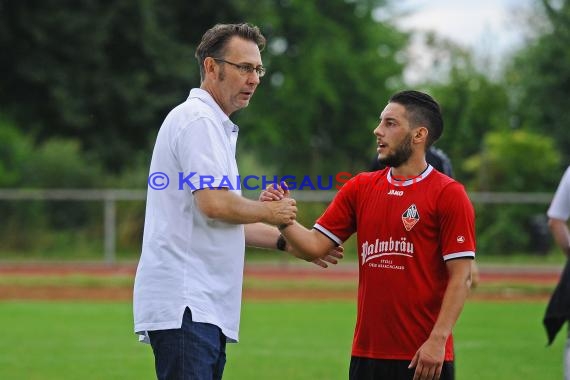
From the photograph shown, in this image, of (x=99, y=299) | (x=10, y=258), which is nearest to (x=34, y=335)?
(x=99, y=299)

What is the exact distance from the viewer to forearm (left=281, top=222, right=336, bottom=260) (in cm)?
530

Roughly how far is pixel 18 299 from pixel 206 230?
49.6 ft

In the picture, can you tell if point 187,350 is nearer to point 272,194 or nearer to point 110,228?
point 272,194

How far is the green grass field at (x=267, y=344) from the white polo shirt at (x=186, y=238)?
545cm

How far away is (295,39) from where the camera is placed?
47.6 metres

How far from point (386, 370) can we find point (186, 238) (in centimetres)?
120

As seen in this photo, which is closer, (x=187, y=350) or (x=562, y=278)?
(x=187, y=350)

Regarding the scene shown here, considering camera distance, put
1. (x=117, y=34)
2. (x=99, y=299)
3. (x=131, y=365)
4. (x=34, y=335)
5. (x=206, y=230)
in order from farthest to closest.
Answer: (x=117, y=34)
(x=99, y=299)
(x=34, y=335)
(x=131, y=365)
(x=206, y=230)

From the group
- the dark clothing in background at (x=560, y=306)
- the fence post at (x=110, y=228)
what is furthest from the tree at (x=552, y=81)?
the dark clothing in background at (x=560, y=306)

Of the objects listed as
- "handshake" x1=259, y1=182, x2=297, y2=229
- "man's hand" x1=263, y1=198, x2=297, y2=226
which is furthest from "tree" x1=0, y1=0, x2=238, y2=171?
"man's hand" x1=263, y1=198, x2=297, y2=226

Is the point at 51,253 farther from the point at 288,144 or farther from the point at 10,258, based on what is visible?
the point at 288,144

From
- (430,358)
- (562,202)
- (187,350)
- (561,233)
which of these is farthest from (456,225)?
(561,233)

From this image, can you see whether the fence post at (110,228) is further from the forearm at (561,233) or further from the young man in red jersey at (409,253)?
the young man in red jersey at (409,253)

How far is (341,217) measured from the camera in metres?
5.30
